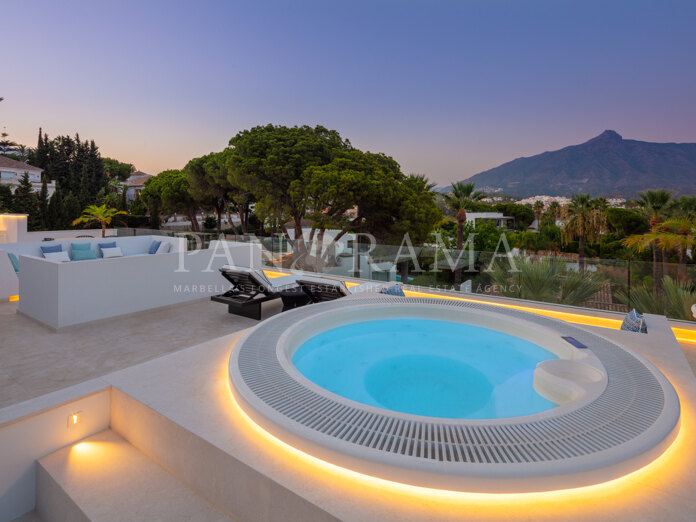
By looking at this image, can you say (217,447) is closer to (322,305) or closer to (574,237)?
(322,305)

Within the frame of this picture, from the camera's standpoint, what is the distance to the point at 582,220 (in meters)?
30.6

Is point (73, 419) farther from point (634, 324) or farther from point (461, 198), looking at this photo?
point (461, 198)

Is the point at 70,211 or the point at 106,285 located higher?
the point at 70,211

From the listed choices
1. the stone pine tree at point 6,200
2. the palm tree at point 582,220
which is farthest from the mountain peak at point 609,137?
the stone pine tree at point 6,200

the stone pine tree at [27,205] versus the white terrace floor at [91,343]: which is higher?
the stone pine tree at [27,205]

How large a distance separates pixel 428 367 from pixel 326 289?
7.43 feet

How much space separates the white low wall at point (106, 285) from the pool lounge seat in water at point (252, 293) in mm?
978

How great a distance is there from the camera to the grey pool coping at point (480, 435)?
6.35 feet

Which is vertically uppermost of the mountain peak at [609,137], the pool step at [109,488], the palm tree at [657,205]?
the mountain peak at [609,137]

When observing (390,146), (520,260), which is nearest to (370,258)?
(520,260)

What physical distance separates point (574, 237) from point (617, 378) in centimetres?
3367

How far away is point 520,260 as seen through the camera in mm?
7605

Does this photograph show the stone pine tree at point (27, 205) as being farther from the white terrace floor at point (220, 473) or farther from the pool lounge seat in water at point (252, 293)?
the white terrace floor at point (220, 473)

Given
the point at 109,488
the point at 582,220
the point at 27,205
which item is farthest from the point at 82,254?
the point at 582,220
